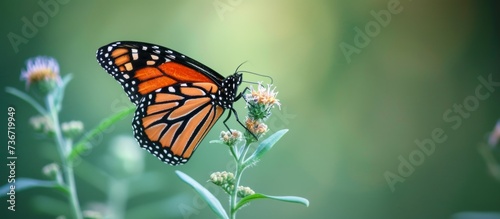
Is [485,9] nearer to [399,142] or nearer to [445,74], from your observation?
[445,74]

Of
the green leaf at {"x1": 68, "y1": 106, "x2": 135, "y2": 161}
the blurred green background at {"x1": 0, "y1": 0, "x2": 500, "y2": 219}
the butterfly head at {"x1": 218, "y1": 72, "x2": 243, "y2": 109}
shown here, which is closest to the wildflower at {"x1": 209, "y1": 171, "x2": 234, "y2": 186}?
the green leaf at {"x1": 68, "y1": 106, "x2": 135, "y2": 161}

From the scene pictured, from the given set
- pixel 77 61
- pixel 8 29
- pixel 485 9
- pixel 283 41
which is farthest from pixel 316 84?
pixel 8 29

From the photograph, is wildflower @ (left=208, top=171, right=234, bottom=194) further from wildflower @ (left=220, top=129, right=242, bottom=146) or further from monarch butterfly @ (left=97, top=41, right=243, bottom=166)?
monarch butterfly @ (left=97, top=41, right=243, bottom=166)

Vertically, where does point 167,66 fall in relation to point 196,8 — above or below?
below

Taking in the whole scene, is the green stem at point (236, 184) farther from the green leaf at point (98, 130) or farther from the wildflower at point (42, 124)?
the wildflower at point (42, 124)

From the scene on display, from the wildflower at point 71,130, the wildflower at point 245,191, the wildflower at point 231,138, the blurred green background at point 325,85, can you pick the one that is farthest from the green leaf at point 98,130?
the blurred green background at point 325,85

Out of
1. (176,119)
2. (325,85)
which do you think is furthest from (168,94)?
(325,85)

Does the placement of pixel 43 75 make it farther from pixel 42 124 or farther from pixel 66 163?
pixel 66 163
